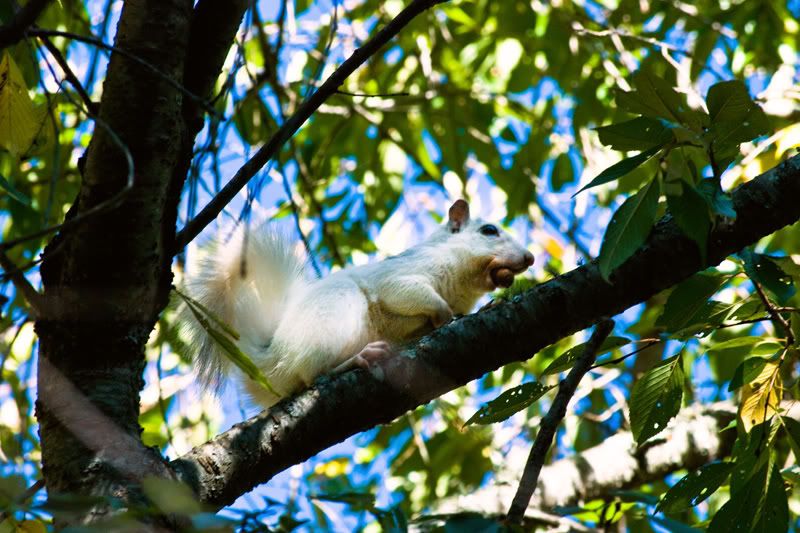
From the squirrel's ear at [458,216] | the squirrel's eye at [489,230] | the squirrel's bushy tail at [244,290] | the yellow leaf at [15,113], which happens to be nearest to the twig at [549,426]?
the yellow leaf at [15,113]

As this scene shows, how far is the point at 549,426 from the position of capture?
1.46m

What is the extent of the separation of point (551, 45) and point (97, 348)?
3308 mm

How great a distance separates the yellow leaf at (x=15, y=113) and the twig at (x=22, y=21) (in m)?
0.45

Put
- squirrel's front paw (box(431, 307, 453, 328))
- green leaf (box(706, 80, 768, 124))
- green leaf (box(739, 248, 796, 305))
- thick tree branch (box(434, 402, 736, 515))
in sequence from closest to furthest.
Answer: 1. green leaf (box(706, 80, 768, 124))
2. green leaf (box(739, 248, 796, 305))
3. squirrel's front paw (box(431, 307, 453, 328))
4. thick tree branch (box(434, 402, 736, 515))

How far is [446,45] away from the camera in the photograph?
5039 millimetres

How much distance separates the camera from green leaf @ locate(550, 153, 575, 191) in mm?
4855

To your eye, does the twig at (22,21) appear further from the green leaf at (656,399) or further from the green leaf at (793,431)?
the green leaf at (793,431)

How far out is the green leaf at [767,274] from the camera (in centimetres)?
164

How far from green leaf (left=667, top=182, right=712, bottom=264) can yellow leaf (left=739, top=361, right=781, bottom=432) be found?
63cm

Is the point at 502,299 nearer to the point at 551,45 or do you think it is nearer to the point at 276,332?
the point at 276,332

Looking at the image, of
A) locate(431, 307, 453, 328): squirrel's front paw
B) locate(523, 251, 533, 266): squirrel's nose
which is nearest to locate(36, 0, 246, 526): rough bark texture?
locate(431, 307, 453, 328): squirrel's front paw

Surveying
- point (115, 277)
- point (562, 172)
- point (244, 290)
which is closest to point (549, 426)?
point (115, 277)

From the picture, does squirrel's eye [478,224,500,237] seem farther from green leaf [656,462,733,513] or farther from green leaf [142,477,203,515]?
green leaf [142,477,203,515]

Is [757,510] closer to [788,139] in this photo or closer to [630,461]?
[788,139]
